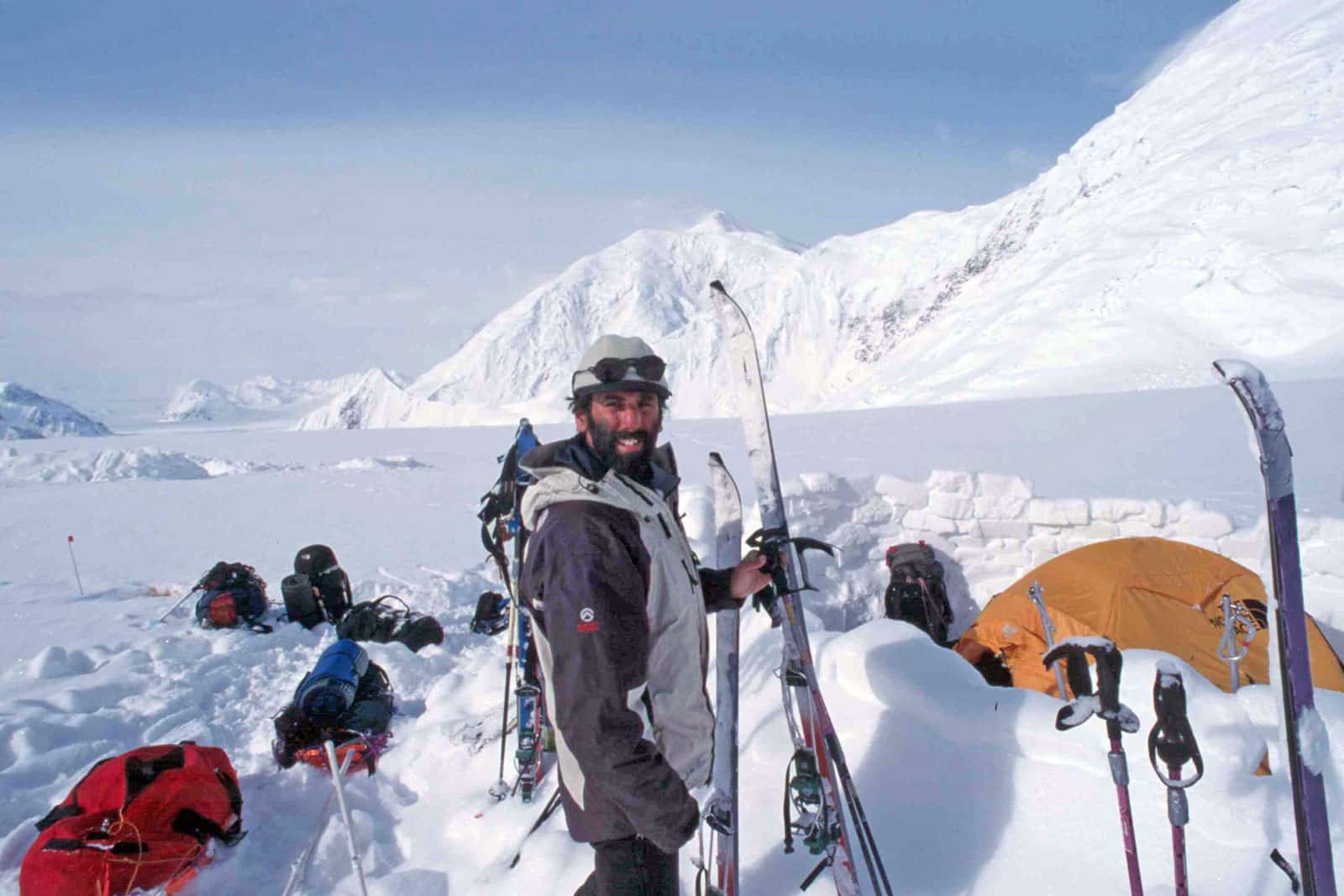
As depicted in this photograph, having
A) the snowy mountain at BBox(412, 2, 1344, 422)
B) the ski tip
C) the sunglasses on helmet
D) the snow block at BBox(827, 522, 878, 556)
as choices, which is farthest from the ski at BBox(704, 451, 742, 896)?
the snowy mountain at BBox(412, 2, 1344, 422)

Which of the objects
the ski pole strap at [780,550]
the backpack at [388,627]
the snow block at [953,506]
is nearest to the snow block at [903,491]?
the snow block at [953,506]

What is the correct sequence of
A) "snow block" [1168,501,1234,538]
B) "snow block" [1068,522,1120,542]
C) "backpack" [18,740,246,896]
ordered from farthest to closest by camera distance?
"snow block" [1068,522,1120,542] < "snow block" [1168,501,1234,538] < "backpack" [18,740,246,896]

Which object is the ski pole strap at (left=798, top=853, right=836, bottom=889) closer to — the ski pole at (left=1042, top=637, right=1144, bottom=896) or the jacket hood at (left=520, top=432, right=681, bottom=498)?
the ski pole at (left=1042, top=637, right=1144, bottom=896)

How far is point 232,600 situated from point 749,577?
5715mm

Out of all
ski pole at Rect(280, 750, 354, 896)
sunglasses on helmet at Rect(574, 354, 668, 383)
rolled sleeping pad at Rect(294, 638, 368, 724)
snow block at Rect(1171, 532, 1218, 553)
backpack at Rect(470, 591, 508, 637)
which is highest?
sunglasses on helmet at Rect(574, 354, 668, 383)

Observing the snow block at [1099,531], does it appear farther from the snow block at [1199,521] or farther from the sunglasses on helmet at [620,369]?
the sunglasses on helmet at [620,369]

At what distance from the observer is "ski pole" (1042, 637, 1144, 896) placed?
1.79m

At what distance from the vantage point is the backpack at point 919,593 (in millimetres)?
5859

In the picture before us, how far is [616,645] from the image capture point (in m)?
1.70

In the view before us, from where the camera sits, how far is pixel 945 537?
21.8ft

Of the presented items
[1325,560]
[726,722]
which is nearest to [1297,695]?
[726,722]

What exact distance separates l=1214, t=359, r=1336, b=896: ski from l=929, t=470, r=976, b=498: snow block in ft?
15.7

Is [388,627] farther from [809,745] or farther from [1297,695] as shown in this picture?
[1297,695]

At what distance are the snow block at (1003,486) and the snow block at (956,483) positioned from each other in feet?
0.19
